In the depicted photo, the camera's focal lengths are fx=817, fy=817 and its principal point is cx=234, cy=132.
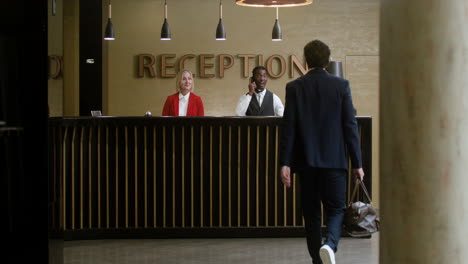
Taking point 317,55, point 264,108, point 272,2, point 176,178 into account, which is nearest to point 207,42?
point 264,108

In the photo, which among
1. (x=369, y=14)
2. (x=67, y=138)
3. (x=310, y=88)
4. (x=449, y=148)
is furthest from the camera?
(x=369, y=14)

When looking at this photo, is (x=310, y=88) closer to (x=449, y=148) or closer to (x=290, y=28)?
(x=449, y=148)

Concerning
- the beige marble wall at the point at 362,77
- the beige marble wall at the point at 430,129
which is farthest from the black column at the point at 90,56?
the beige marble wall at the point at 430,129

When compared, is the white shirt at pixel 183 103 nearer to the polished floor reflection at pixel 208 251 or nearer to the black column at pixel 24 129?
the polished floor reflection at pixel 208 251

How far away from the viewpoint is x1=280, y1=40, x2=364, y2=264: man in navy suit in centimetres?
493

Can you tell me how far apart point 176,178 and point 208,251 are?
908mm

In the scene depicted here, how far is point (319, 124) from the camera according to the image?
5004mm

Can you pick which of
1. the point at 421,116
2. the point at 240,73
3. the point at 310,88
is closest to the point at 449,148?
the point at 421,116

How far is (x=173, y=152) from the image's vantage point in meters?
7.43

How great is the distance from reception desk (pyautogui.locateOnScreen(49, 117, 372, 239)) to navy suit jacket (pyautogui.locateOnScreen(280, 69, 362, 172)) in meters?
2.35

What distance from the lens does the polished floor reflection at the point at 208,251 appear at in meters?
6.41

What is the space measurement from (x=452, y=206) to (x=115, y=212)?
5.35 meters

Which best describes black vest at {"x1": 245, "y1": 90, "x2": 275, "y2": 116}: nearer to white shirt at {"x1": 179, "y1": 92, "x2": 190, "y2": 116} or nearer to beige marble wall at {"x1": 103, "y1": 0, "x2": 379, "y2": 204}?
white shirt at {"x1": 179, "y1": 92, "x2": 190, "y2": 116}

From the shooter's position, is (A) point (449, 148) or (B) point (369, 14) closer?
(A) point (449, 148)
